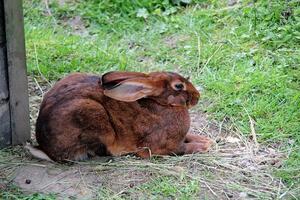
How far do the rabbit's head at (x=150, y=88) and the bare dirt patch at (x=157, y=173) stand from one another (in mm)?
356

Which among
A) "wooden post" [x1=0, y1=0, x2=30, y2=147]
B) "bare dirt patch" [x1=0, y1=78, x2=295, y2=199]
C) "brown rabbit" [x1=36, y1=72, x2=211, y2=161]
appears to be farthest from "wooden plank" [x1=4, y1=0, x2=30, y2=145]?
"brown rabbit" [x1=36, y1=72, x2=211, y2=161]

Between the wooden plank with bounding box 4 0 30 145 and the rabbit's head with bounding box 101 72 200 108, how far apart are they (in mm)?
584

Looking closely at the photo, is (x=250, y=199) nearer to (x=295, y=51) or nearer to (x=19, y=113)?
(x=19, y=113)

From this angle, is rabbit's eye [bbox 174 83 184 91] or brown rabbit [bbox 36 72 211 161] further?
rabbit's eye [bbox 174 83 184 91]

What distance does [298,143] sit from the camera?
450 centimetres

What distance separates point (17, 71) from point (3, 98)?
190mm

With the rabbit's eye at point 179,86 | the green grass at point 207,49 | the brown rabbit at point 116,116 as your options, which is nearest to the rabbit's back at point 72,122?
Result: the brown rabbit at point 116,116

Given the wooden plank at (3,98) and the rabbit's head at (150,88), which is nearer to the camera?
the rabbit's head at (150,88)

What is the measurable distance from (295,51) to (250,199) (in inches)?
79.4

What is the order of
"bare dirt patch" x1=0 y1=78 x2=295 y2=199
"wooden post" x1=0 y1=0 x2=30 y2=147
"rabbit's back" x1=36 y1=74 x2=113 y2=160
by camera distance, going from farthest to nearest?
"wooden post" x1=0 y1=0 x2=30 y2=147 → "rabbit's back" x1=36 y1=74 x2=113 y2=160 → "bare dirt patch" x1=0 y1=78 x2=295 y2=199

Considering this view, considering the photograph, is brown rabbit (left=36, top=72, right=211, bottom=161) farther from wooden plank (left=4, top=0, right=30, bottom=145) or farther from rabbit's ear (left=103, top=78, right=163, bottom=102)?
wooden plank (left=4, top=0, right=30, bottom=145)

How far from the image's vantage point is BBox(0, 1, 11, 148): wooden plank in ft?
14.3

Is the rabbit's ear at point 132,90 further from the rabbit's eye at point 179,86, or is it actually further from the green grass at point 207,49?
the green grass at point 207,49

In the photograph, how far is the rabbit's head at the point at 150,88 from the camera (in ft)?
13.8
